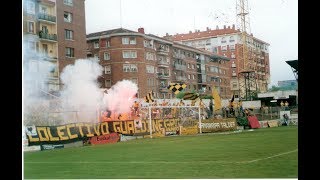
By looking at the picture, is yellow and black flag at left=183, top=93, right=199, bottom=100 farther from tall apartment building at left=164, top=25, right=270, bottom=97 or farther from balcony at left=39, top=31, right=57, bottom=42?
balcony at left=39, top=31, right=57, bottom=42

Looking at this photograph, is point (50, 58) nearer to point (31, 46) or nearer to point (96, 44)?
point (96, 44)

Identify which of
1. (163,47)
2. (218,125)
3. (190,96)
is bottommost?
(218,125)

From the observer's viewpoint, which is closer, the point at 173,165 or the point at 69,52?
the point at 173,165

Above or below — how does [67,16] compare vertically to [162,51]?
above

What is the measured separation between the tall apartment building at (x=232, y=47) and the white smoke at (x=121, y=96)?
2.53m

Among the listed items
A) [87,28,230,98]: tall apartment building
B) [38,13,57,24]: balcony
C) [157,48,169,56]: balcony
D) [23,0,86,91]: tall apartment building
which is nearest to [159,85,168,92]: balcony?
[87,28,230,98]: tall apartment building

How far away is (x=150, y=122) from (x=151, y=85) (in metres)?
2.65

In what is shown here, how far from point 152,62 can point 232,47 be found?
366cm

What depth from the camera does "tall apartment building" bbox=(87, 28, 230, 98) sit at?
1658 cm

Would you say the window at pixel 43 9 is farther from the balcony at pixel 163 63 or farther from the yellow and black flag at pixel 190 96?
the yellow and black flag at pixel 190 96

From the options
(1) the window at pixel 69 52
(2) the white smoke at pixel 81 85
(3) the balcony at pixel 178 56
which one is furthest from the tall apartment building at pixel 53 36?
(3) the balcony at pixel 178 56

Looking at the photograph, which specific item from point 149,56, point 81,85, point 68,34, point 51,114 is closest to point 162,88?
point 149,56

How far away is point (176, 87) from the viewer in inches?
807
